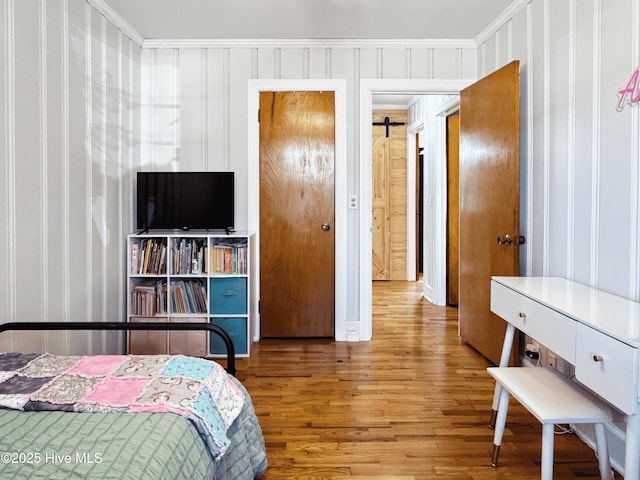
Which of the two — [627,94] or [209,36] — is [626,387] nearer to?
[627,94]

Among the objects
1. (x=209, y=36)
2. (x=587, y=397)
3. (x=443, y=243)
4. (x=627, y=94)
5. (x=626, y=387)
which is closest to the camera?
(x=626, y=387)

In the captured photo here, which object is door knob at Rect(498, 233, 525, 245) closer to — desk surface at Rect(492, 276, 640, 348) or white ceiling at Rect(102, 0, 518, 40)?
desk surface at Rect(492, 276, 640, 348)

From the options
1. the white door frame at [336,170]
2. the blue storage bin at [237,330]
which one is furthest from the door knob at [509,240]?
the blue storage bin at [237,330]

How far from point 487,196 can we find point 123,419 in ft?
9.16

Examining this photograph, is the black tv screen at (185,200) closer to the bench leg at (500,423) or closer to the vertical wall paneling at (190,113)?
the vertical wall paneling at (190,113)

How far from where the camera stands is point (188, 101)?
378 cm

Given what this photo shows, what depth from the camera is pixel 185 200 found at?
3.58 m

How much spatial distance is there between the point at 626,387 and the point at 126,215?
331cm

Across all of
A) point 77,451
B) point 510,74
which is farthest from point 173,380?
point 510,74

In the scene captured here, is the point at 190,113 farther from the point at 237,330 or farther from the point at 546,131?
the point at 546,131

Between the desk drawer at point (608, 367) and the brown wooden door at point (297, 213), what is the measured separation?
2.50 metres

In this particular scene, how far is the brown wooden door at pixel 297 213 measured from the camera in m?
3.85

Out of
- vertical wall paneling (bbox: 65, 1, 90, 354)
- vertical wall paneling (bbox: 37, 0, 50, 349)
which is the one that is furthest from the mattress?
vertical wall paneling (bbox: 65, 1, 90, 354)

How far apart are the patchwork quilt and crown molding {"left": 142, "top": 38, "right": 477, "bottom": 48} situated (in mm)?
2872
